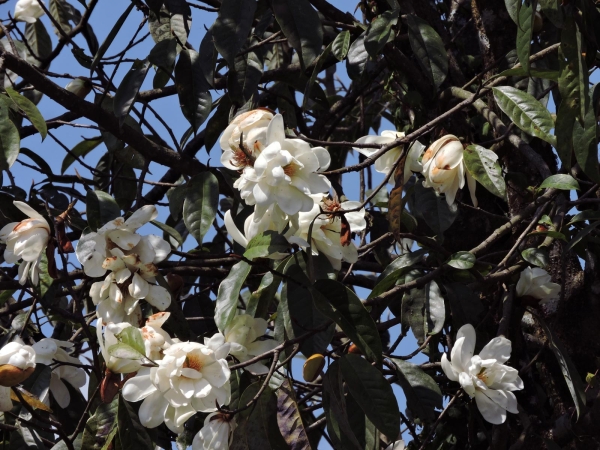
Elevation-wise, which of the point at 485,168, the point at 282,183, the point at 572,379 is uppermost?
the point at 282,183

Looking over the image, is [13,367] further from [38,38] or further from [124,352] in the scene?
[38,38]

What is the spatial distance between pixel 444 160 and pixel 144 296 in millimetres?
522

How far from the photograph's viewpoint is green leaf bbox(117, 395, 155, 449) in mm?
1156

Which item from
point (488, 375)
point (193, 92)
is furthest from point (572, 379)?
point (193, 92)

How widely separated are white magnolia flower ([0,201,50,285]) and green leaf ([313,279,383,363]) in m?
0.47

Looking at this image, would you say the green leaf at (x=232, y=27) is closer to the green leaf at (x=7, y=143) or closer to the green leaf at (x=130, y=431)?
the green leaf at (x=7, y=143)

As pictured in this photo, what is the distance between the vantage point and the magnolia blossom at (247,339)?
122 cm

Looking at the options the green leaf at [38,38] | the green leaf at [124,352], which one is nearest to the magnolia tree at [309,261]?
the green leaf at [124,352]

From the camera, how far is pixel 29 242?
4.24 ft

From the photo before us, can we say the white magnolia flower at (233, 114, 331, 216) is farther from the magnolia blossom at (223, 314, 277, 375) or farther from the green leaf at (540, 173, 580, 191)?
the green leaf at (540, 173, 580, 191)

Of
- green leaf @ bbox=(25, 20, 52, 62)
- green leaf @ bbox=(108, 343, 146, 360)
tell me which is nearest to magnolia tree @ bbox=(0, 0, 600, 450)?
green leaf @ bbox=(108, 343, 146, 360)

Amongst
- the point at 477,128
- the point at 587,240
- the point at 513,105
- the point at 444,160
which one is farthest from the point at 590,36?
the point at 477,128

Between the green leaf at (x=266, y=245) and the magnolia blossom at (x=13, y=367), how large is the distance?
0.37 m

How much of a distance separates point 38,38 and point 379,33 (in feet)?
4.45
